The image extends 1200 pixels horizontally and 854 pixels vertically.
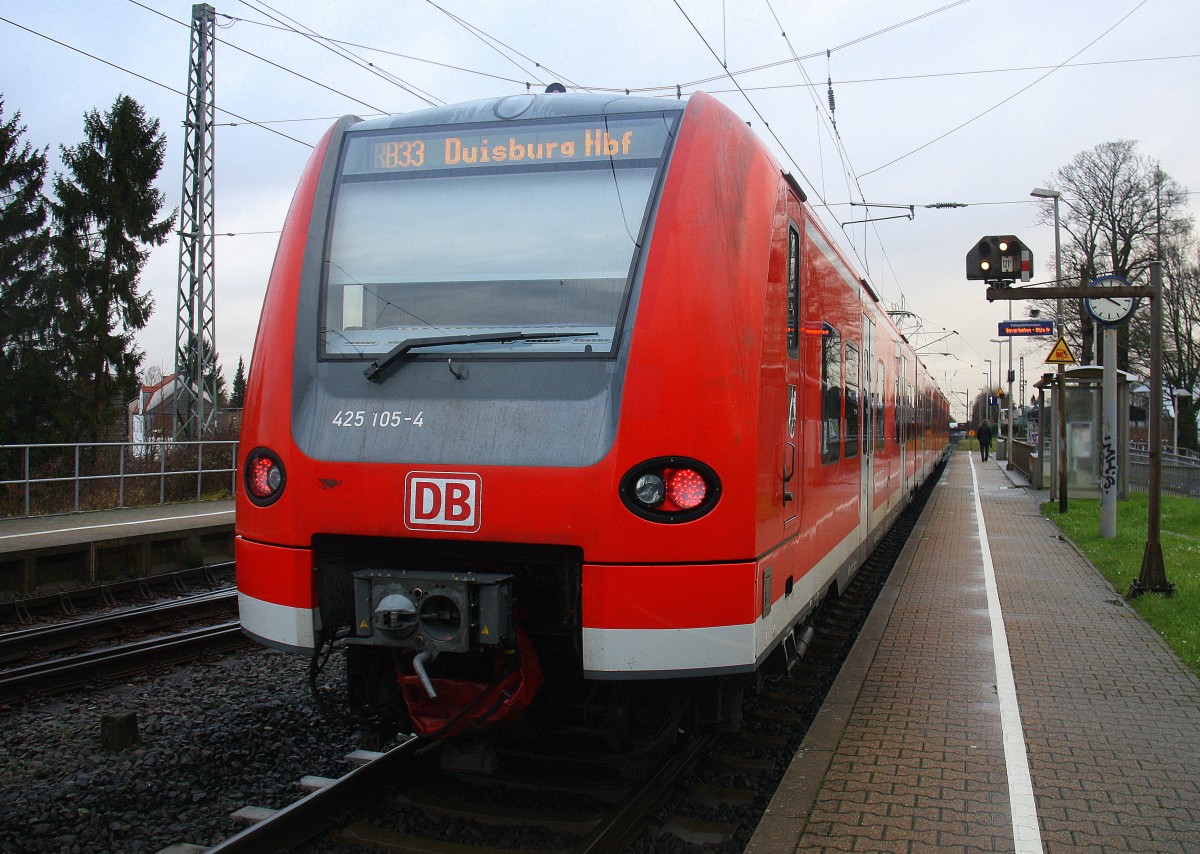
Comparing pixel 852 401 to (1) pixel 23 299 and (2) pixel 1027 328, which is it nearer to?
(2) pixel 1027 328

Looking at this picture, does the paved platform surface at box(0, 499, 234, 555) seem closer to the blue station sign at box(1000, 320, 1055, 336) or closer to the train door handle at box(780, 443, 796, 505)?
the train door handle at box(780, 443, 796, 505)

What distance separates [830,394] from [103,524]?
11.1m

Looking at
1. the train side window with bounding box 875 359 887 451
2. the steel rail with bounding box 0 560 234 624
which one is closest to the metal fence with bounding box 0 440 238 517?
the steel rail with bounding box 0 560 234 624

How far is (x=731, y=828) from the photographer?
4164 mm

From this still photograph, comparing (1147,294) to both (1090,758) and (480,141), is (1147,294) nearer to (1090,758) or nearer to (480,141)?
(1090,758)

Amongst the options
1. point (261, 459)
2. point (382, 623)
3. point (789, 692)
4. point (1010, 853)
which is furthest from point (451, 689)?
point (789, 692)

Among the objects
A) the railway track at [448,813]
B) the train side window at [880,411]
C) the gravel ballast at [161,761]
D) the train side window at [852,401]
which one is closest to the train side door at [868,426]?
the train side window at [880,411]

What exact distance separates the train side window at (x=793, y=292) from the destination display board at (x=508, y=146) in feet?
3.04

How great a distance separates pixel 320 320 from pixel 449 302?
1.84 feet

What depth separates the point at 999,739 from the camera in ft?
17.5

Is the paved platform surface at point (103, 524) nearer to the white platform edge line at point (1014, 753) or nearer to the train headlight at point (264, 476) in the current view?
the train headlight at point (264, 476)

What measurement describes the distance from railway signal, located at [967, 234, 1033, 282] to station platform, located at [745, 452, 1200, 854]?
11.5ft

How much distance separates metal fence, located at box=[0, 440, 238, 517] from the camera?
1458cm

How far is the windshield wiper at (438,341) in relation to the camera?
13.4 ft
